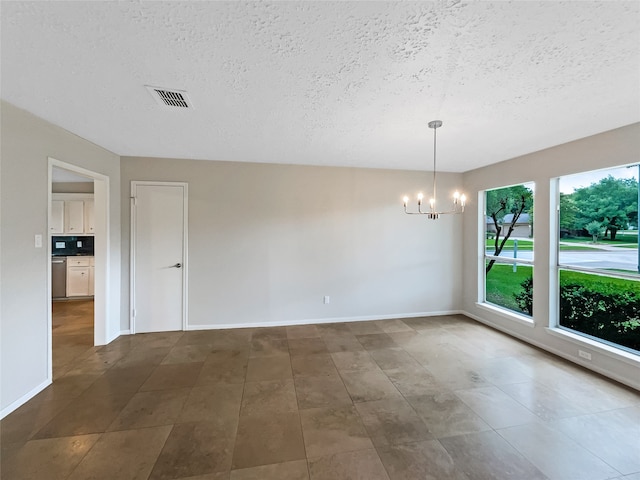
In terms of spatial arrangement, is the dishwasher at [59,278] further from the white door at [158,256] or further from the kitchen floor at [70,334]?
the white door at [158,256]

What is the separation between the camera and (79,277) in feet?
19.0

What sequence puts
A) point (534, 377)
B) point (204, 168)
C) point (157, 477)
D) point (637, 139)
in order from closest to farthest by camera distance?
point (157, 477) < point (637, 139) < point (534, 377) < point (204, 168)

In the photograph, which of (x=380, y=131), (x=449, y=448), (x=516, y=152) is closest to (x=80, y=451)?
(x=449, y=448)

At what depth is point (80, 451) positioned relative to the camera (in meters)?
1.81

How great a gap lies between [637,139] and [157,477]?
486cm

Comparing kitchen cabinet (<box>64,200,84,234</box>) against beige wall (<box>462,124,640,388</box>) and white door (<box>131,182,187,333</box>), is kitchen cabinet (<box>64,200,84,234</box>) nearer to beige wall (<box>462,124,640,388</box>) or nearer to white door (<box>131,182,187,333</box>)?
white door (<box>131,182,187,333</box>)

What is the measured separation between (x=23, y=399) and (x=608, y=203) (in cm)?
612

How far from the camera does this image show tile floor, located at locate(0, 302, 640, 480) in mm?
1703

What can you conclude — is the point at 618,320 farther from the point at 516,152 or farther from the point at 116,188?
the point at 116,188

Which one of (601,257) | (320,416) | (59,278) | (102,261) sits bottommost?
(320,416)

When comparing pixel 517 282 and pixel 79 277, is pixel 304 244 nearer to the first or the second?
pixel 517 282

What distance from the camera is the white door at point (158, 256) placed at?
3.87m

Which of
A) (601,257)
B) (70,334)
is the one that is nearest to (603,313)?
(601,257)

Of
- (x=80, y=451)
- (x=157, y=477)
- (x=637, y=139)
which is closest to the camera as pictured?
(x=157, y=477)
